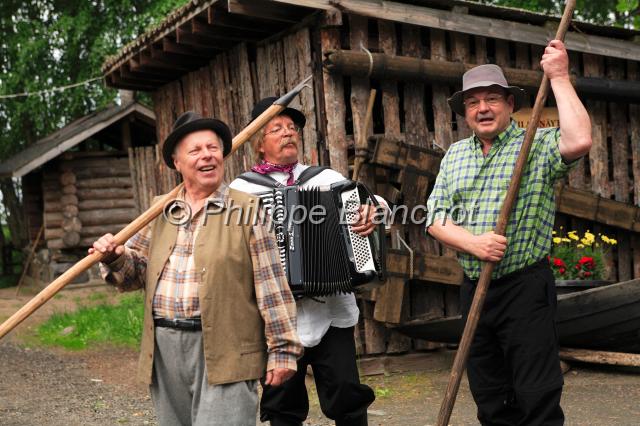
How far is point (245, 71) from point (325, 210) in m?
4.46

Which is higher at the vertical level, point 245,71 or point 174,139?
point 245,71

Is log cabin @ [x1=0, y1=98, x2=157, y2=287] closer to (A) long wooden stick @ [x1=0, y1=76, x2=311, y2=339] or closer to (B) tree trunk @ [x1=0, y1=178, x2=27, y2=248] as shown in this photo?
(B) tree trunk @ [x1=0, y1=178, x2=27, y2=248]

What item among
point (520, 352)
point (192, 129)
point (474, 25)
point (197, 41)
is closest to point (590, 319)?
point (474, 25)

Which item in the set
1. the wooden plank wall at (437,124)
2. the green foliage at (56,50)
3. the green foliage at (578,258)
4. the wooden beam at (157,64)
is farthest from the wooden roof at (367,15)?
the green foliage at (56,50)

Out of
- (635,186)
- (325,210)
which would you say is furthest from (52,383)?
(635,186)

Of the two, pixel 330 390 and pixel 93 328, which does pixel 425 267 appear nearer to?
pixel 330 390

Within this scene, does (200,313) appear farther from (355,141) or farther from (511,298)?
(355,141)

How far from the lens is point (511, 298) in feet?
12.7

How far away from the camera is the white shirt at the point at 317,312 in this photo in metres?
4.22

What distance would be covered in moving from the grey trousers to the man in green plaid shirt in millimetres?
1285

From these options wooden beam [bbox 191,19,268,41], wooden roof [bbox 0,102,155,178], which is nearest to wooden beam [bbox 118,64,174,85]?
wooden beam [bbox 191,19,268,41]

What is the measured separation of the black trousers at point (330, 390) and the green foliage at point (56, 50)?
1581 centimetres

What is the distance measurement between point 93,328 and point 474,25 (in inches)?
259

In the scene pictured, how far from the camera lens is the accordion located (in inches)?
165
